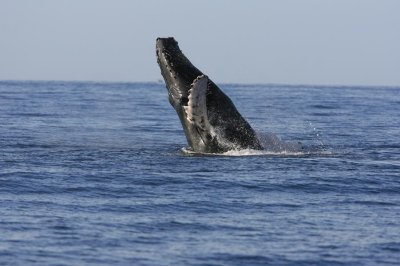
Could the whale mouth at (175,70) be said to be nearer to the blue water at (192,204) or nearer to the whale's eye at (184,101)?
the whale's eye at (184,101)

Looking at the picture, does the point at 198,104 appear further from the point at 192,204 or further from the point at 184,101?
the point at 192,204

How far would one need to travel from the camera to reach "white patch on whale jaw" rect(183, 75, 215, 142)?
19.2 meters

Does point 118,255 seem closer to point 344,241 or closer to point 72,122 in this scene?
point 344,241

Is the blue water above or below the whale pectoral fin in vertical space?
below

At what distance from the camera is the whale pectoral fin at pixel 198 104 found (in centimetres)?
1922

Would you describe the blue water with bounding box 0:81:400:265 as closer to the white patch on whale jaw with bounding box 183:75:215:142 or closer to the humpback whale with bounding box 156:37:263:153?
the humpback whale with bounding box 156:37:263:153

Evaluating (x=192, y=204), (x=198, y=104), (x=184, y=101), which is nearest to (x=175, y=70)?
(x=184, y=101)

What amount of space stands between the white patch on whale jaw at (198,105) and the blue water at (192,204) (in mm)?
701

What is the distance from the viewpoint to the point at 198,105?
19.3 m

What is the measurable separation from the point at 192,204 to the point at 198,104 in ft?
15.4

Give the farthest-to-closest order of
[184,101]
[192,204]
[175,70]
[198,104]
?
[175,70] → [184,101] → [198,104] → [192,204]

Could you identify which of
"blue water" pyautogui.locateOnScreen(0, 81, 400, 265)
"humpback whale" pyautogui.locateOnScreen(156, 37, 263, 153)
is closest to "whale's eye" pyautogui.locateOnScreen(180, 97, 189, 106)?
"humpback whale" pyautogui.locateOnScreen(156, 37, 263, 153)

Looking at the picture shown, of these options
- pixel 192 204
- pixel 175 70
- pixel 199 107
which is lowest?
pixel 192 204

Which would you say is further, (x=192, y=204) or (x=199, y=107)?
(x=199, y=107)
